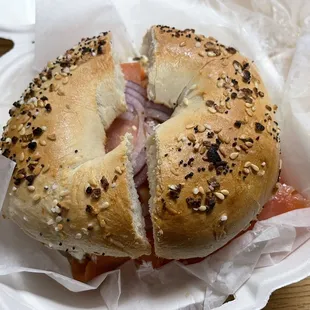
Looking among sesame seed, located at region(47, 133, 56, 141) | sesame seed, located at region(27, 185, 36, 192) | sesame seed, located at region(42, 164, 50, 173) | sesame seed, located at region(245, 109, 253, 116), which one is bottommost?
sesame seed, located at region(27, 185, 36, 192)

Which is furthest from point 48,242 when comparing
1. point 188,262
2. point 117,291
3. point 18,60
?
point 18,60

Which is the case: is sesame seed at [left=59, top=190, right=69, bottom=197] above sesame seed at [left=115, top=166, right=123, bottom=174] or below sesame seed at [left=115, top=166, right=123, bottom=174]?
below

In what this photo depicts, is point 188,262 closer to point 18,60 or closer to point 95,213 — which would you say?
point 95,213

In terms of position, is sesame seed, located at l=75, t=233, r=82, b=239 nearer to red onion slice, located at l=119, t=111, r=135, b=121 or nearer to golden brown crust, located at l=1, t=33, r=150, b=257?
golden brown crust, located at l=1, t=33, r=150, b=257

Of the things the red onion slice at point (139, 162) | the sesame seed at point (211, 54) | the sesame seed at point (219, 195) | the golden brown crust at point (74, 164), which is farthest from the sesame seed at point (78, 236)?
the sesame seed at point (211, 54)

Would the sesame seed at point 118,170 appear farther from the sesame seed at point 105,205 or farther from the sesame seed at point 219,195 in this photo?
the sesame seed at point 219,195

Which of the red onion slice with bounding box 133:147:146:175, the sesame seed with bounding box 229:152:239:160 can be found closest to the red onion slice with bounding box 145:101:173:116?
the red onion slice with bounding box 133:147:146:175
